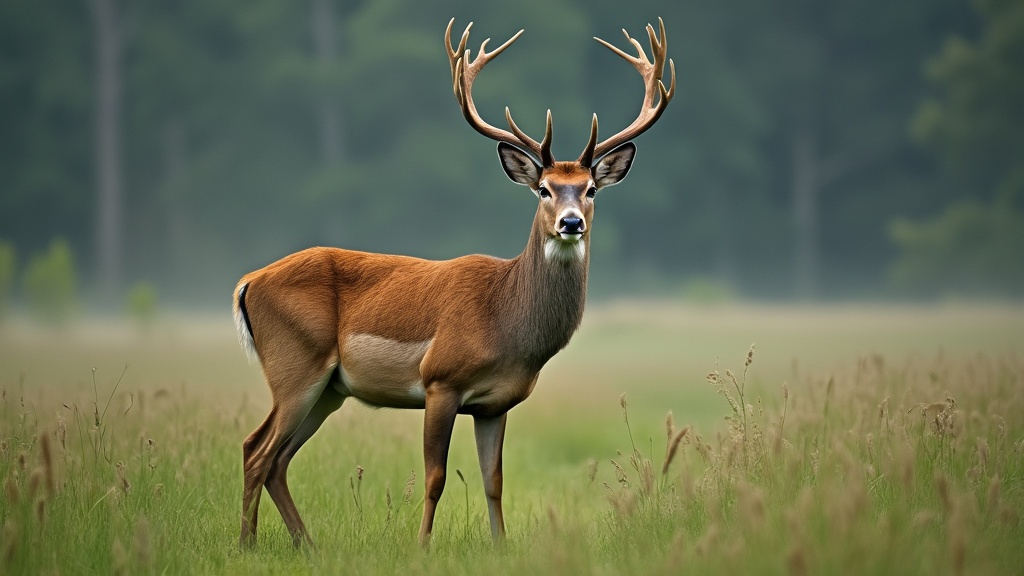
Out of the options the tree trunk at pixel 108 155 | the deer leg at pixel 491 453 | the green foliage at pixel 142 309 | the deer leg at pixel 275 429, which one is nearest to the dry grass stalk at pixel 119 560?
the deer leg at pixel 275 429

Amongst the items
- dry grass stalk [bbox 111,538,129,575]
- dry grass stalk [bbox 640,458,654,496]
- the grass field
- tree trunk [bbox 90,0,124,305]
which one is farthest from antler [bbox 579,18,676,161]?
tree trunk [bbox 90,0,124,305]

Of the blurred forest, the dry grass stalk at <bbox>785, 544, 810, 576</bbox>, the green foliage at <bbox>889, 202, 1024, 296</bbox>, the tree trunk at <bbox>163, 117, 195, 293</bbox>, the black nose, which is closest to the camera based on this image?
the dry grass stalk at <bbox>785, 544, 810, 576</bbox>

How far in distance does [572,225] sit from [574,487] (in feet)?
9.33

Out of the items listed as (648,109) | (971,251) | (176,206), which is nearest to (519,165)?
(648,109)

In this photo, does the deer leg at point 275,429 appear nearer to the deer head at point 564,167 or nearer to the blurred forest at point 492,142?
the deer head at point 564,167

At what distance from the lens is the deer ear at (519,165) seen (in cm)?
692

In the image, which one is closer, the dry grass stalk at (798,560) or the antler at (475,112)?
the dry grass stalk at (798,560)

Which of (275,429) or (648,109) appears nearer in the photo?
(275,429)

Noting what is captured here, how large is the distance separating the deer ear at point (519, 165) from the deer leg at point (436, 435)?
4.41 feet

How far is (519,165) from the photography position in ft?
22.9

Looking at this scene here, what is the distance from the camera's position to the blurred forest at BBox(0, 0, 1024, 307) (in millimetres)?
38938

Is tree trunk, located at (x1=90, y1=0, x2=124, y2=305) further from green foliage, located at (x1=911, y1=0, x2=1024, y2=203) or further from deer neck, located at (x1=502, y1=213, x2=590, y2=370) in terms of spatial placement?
deer neck, located at (x1=502, y1=213, x2=590, y2=370)

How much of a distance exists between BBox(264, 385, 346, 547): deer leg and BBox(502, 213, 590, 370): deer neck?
1.31 m

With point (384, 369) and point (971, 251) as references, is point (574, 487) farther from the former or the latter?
point (971, 251)
